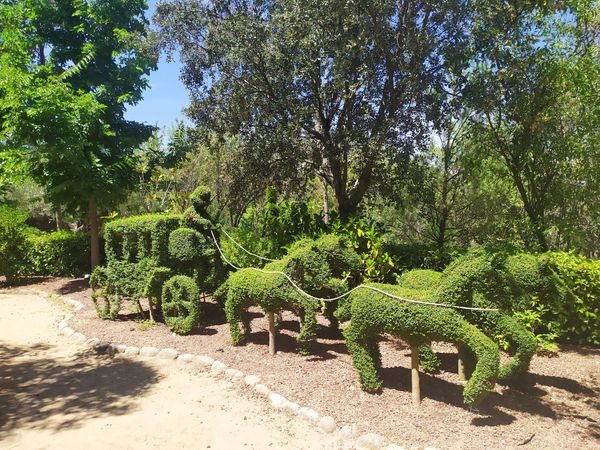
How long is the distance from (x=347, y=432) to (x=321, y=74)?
6.39m

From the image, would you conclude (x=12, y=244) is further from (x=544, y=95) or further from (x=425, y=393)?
(x=544, y=95)

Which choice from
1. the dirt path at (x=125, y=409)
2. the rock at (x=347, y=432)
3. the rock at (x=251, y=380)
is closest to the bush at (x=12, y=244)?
the dirt path at (x=125, y=409)

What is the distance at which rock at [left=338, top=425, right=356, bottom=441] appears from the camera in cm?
424

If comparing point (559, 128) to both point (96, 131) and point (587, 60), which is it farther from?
point (96, 131)

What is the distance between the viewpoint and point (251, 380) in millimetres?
5570

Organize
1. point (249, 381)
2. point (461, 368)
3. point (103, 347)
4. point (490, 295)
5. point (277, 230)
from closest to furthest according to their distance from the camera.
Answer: point (490, 295)
point (461, 368)
point (249, 381)
point (103, 347)
point (277, 230)

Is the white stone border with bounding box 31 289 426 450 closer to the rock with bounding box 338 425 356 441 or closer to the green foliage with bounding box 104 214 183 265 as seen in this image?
the rock with bounding box 338 425 356 441

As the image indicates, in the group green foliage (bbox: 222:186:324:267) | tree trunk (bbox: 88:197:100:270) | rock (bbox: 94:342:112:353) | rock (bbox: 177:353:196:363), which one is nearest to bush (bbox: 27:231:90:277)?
tree trunk (bbox: 88:197:100:270)

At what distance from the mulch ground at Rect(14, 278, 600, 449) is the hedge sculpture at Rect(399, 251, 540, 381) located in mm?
499

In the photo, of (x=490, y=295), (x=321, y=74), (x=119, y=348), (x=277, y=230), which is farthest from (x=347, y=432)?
(x=321, y=74)

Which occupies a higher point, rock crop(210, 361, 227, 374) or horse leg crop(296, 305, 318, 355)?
horse leg crop(296, 305, 318, 355)

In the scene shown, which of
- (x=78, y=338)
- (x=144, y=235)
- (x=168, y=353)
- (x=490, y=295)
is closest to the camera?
(x=490, y=295)

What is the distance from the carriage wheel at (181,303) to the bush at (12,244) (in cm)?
904

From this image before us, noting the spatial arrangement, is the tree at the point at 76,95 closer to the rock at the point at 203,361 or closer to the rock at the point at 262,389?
the rock at the point at 203,361
